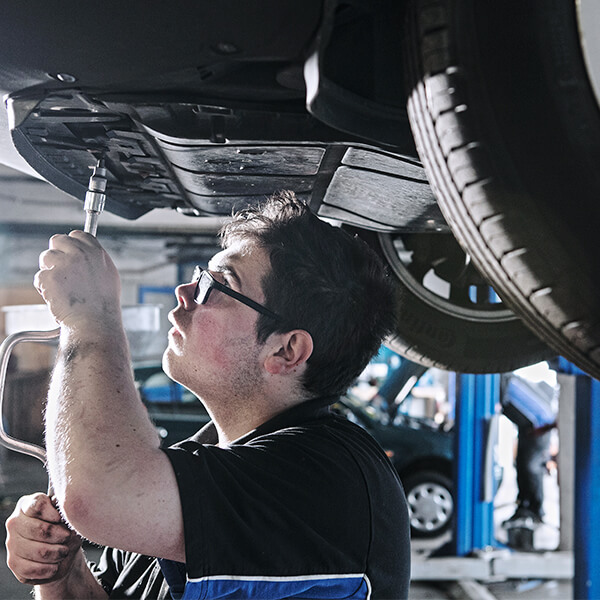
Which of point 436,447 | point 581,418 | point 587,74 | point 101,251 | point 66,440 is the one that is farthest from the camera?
point 436,447

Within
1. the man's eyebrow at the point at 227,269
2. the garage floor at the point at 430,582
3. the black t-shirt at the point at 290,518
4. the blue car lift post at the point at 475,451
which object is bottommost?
the garage floor at the point at 430,582

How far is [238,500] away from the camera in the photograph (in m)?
0.78

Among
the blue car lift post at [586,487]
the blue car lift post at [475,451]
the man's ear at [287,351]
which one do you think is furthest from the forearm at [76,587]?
the blue car lift post at [475,451]

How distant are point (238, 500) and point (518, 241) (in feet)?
1.25

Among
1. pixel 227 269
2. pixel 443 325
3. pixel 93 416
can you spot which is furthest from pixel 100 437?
pixel 443 325

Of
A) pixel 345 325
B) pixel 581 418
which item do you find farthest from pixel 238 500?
pixel 581 418

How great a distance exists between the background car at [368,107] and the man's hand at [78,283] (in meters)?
0.16

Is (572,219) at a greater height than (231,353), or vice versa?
(572,219)

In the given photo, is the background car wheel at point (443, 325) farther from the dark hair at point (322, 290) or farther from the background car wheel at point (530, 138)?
the background car wheel at point (530, 138)

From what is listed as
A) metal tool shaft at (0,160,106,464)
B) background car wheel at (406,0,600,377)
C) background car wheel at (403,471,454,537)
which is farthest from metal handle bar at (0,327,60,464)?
background car wheel at (403,471,454,537)

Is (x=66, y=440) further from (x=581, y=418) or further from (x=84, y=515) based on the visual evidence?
(x=581, y=418)

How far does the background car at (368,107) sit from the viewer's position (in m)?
0.64

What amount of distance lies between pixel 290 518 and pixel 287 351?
0.24m

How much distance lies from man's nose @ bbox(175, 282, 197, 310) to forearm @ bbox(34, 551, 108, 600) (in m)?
0.39
